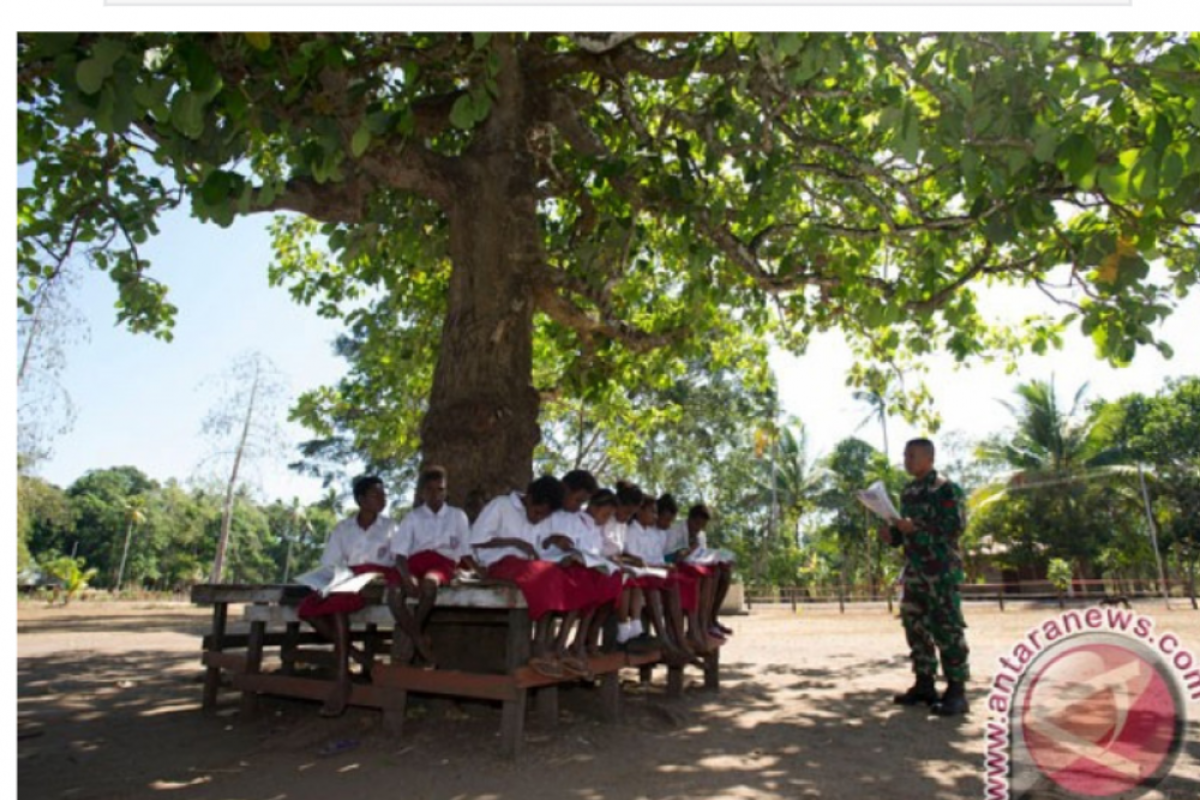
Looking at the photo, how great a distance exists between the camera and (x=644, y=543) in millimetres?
6902

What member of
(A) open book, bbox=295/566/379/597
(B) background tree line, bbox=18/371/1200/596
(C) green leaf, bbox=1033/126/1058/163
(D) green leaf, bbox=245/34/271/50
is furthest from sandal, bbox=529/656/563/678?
(B) background tree line, bbox=18/371/1200/596

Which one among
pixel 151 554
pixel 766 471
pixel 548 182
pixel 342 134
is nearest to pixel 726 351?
pixel 548 182

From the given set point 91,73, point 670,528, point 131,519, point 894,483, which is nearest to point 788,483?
point 894,483

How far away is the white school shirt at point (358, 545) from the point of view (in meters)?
5.52

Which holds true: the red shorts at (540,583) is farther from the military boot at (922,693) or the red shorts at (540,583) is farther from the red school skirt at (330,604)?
the military boot at (922,693)

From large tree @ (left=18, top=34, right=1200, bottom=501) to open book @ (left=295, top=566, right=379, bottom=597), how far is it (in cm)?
121

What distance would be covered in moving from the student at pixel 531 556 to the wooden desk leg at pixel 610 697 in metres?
0.67

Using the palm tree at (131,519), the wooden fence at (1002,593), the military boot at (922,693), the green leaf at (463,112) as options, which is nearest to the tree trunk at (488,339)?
the green leaf at (463,112)

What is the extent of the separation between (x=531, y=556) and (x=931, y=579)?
9.68 feet

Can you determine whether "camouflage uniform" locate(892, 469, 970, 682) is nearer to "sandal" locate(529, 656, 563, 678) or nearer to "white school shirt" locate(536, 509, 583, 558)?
"white school shirt" locate(536, 509, 583, 558)

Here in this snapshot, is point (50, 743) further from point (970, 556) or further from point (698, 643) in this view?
point (970, 556)

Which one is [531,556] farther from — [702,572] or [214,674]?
[214,674]

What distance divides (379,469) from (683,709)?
25.0 metres

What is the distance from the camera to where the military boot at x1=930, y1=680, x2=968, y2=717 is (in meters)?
5.47
